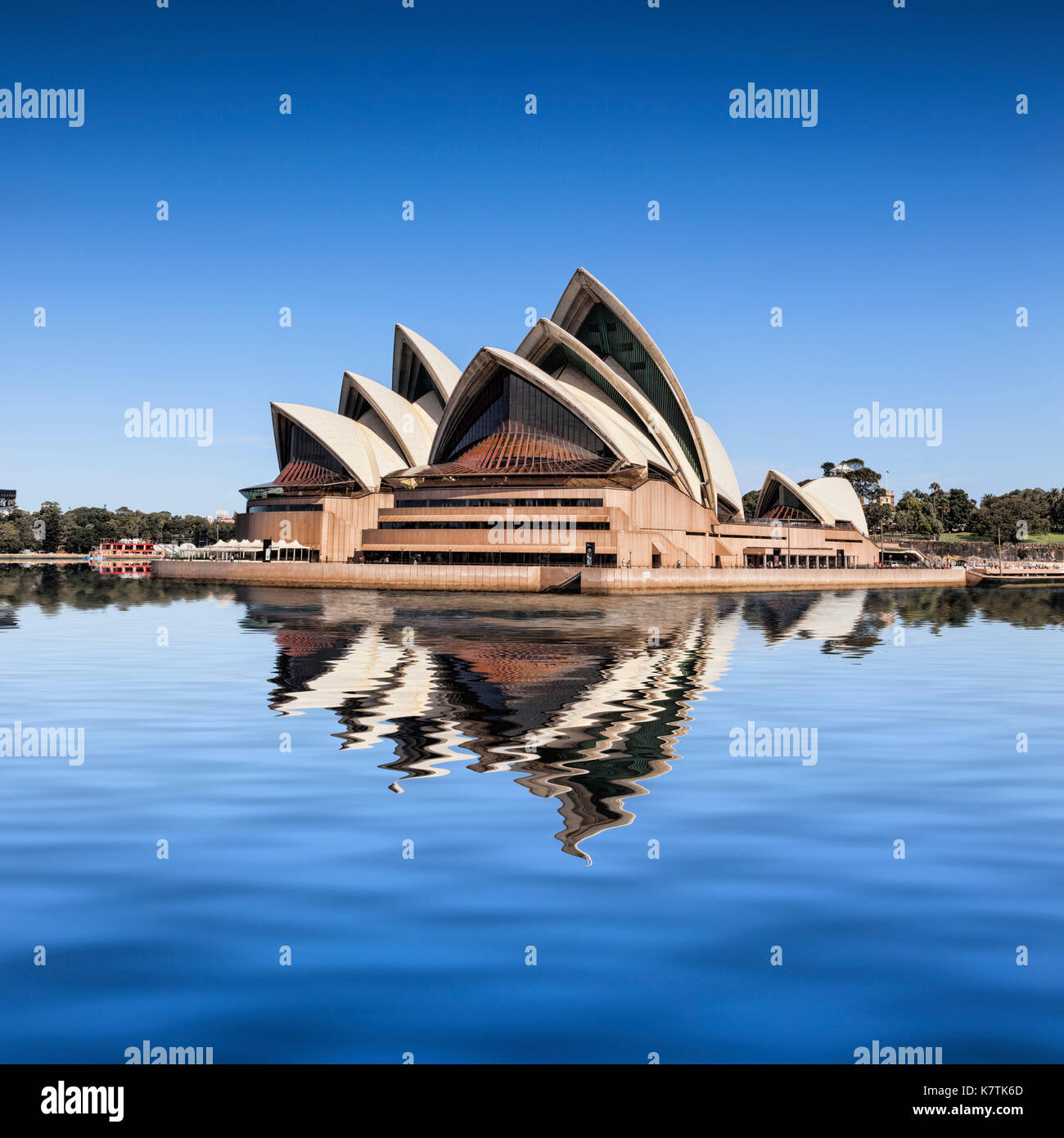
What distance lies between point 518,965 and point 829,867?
371 cm

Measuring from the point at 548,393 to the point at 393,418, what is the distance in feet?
63.0

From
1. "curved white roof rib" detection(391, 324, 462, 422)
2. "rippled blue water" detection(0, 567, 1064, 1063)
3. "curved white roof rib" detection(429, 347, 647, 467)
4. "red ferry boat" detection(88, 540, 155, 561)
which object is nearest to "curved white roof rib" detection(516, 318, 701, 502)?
"curved white roof rib" detection(429, 347, 647, 467)

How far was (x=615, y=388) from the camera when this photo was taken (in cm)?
8369

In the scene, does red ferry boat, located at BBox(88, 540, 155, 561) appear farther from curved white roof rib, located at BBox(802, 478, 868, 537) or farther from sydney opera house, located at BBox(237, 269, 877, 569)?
curved white roof rib, located at BBox(802, 478, 868, 537)

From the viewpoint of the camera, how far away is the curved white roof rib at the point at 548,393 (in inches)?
3039

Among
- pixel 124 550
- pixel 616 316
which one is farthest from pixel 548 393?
pixel 124 550

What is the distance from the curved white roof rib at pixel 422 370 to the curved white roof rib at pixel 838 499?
4442 cm

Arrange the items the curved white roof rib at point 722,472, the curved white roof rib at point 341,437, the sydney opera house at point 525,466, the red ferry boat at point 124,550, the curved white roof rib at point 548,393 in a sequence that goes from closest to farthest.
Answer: the sydney opera house at point 525,466 < the curved white roof rib at point 548,393 < the curved white roof rib at point 341,437 < the curved white roof rib at point 722,472 < the red ferry boat at point 124,550

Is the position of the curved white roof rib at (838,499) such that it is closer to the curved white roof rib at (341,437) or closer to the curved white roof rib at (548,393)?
the curved white roof rib at (548,393)

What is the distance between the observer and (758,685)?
22391 mm

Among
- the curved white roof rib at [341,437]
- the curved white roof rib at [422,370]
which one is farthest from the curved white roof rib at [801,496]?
the curved white roof rib at [341,437]

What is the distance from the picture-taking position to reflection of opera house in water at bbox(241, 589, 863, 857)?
13.0 metres

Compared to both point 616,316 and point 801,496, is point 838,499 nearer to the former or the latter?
point 801,496
